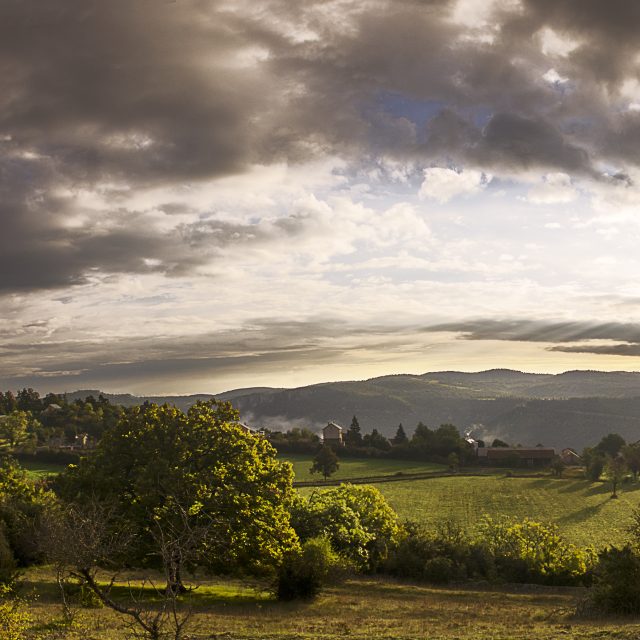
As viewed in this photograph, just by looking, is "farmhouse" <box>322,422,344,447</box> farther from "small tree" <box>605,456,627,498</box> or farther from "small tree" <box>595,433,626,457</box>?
"small tree" <box>605,456,627,498</box>

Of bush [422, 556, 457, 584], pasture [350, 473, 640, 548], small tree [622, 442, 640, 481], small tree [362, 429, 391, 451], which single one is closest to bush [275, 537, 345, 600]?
bush [422, 556, 457, 584]

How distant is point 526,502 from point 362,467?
41.9 meters

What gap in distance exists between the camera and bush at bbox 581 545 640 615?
3272 centimetres

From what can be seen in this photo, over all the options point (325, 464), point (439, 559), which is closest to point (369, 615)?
point (439, 559)

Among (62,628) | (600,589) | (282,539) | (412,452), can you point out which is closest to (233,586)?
(282,539)

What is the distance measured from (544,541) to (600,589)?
1968 centimetres

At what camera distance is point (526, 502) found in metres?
95.9

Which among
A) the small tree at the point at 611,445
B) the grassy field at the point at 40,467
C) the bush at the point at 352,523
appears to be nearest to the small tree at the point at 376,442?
the small tree at the point at 611,445

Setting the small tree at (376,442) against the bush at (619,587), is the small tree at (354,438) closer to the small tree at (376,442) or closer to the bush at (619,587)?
the small tree at (376,442)

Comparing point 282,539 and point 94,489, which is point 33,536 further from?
point 282,539

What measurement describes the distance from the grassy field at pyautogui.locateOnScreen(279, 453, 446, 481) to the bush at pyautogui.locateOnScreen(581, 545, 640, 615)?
85.8 m

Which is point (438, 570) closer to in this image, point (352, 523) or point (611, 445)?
point (352, 523)

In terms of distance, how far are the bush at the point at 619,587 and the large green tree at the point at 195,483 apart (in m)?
18.5

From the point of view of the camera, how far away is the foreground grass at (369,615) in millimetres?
25391
